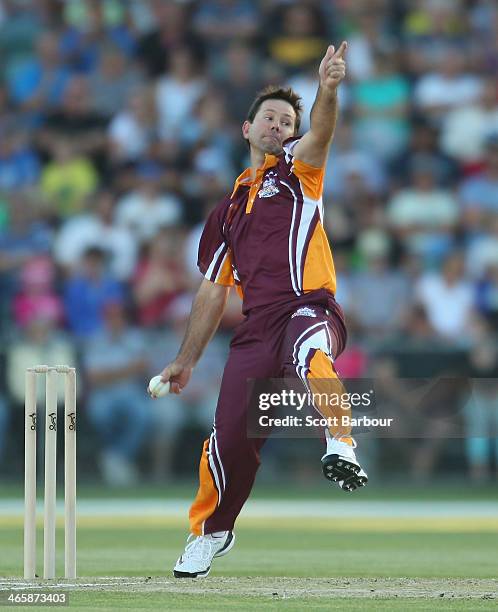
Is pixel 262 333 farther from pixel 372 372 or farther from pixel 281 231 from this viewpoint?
pixel 372 372

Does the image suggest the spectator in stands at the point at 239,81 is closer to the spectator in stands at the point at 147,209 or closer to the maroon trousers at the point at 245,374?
the spectator in stands at the point at 147,209

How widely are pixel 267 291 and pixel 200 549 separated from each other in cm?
120

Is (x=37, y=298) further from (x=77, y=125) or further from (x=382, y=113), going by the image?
(x=382, y=113)

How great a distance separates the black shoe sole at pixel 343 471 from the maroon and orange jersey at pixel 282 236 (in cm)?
91

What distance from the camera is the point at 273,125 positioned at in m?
6.68

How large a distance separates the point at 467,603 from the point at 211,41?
11.4 m

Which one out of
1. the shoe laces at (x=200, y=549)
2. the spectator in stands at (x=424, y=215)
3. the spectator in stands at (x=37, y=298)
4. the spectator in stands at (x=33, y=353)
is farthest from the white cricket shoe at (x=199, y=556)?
the spectator in stands at (x=424, y=215)

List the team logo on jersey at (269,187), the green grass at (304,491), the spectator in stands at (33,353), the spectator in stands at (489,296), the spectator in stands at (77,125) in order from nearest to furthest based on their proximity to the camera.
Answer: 1. the team logo on jersey at (269,187)
2. the green grass at (304,491)
3. the spectator in stands at (33,353)
4. the spectator in stands at (489,296)
5. the spectator in stands at (77,125)

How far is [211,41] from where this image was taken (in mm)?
16234

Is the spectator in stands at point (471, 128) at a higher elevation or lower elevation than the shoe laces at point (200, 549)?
higher

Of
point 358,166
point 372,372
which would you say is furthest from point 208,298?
point 358,166

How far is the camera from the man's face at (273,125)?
21.9 ft

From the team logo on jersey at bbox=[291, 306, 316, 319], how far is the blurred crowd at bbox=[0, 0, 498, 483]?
6.18m

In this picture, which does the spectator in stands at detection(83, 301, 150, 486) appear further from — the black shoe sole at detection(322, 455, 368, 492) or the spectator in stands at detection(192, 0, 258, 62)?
the black shoe sole at detection(322, 455, 368, 492)
